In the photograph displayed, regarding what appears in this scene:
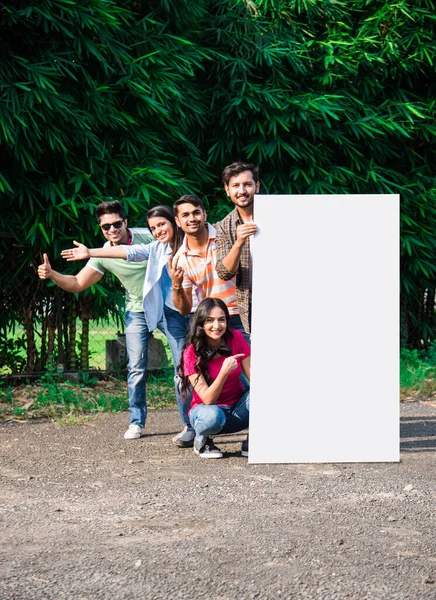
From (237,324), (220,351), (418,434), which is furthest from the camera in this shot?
(418,434)

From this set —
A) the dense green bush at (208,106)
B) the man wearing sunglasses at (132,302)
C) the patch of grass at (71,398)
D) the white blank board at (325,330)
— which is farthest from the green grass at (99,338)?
the white blank board at (325,330)

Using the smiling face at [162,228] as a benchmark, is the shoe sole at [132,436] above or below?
below

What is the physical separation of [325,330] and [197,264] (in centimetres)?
86

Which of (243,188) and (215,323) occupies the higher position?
(243,188)

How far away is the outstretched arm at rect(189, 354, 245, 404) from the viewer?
14.9ft

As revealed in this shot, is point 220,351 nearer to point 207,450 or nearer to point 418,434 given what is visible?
point 207,450

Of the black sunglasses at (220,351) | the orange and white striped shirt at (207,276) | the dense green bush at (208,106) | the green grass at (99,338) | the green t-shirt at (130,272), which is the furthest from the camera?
the green grass at (99,338)

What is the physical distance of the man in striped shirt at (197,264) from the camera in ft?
15.9

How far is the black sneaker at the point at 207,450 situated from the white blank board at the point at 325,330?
0.33 metres

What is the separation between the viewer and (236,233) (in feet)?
15.4

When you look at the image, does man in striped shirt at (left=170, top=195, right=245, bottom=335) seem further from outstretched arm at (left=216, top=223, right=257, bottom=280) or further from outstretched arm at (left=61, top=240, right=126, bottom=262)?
outstretched arm at (left=61, top=240, right=126, bottom=262)

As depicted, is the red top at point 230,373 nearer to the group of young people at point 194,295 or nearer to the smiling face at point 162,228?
the group of young people at point 194,295

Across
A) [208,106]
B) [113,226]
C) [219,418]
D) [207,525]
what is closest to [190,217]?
[113,226]

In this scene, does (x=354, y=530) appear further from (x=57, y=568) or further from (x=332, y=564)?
(x=57, y=568)
